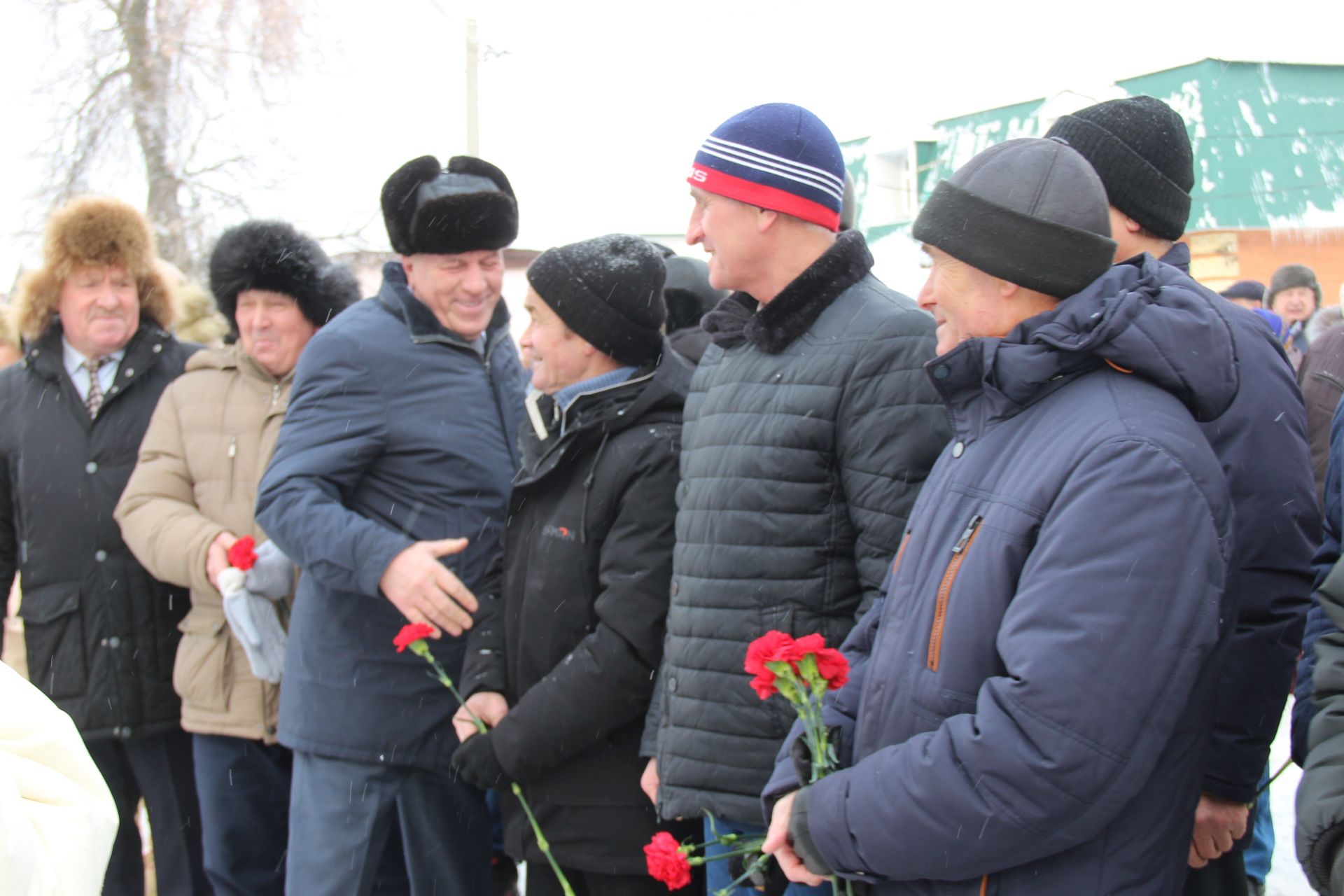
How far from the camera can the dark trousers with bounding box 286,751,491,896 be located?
10.6 feet

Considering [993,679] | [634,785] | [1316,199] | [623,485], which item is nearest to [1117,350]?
[993,679]

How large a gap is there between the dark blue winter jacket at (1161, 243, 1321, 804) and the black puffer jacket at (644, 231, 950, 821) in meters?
0.56

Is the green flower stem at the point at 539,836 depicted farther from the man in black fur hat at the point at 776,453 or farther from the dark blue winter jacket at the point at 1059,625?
the dark blue winter jacket at the point at 1059,625

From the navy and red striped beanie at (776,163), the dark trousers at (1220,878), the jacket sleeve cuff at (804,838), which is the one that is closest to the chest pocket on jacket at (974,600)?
the jacket sleeve cuff at (804,838)

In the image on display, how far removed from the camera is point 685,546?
2.53 m

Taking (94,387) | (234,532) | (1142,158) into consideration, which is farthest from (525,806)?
(94,387)

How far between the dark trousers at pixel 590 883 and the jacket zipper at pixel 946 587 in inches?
50.5

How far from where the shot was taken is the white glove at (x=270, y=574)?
351 cm

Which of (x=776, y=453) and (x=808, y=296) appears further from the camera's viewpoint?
(x=808, y=296)

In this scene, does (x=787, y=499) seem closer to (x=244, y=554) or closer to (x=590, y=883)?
(x=590, y=883)

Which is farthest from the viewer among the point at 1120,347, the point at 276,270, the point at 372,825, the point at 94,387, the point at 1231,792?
the point at 94,387

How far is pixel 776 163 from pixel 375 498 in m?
1.50

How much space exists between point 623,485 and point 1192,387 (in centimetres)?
143

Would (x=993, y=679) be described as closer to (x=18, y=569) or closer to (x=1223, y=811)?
(x=1223, y=811)
